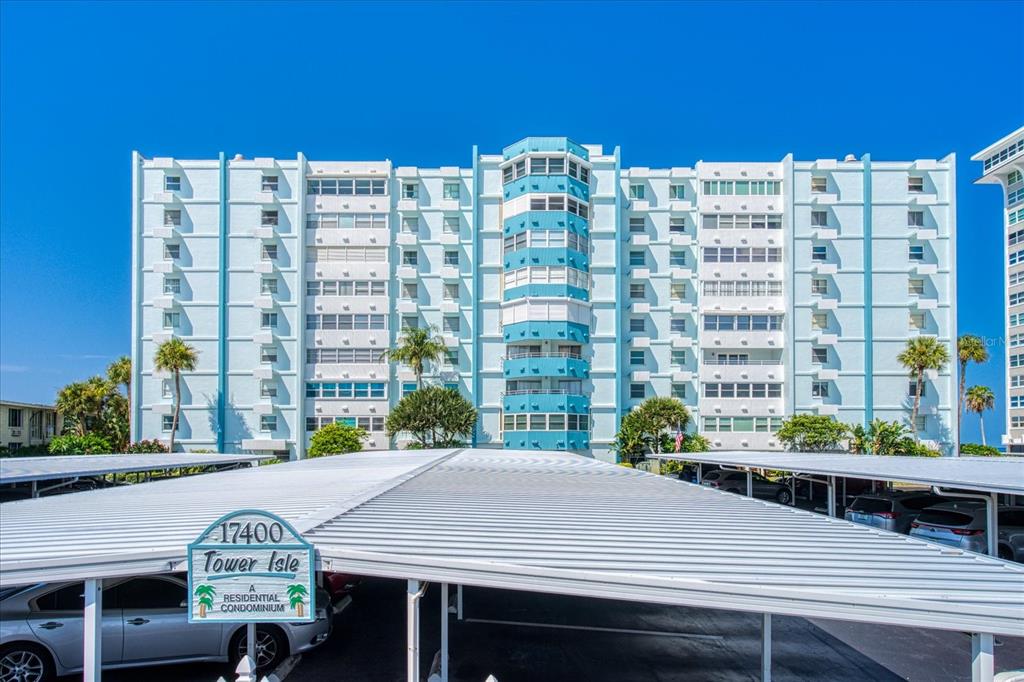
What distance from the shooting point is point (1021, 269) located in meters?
57.8

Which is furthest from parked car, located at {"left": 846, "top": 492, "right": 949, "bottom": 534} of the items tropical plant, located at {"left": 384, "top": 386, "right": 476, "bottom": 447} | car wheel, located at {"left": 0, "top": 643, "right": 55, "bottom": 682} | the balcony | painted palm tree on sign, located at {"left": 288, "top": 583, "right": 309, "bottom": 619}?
tropical plant, located at {"left": 384, "top": 386, "right": 476, "bottom": 447}

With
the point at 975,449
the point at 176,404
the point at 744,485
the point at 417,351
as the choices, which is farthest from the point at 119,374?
the point at 975,449

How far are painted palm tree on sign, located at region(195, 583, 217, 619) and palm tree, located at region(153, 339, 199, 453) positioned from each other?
41.6m

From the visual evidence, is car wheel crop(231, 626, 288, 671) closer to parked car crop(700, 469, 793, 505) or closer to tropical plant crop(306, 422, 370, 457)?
parked car crop(700, 469, 793, 505)

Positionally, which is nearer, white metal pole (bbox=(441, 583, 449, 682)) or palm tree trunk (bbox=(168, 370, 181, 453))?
white metal pole (bbox=(441, 583, 449, 682))

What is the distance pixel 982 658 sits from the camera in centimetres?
503

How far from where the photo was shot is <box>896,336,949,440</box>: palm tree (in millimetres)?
42875

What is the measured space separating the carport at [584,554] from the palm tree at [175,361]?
35.8 meters

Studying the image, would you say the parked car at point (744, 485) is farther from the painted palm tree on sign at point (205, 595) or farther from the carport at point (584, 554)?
the painted palm tree on sign at point (205, 595)

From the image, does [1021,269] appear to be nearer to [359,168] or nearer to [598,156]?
[598,156]

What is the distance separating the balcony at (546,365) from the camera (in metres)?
43.2

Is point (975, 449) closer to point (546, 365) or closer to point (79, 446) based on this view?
point (546, 365)

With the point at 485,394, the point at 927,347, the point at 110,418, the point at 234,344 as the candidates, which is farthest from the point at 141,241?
the point at 927,347

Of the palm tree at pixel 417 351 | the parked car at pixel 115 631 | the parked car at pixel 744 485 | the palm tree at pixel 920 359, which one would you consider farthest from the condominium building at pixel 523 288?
the parked car at pixel 115 631
